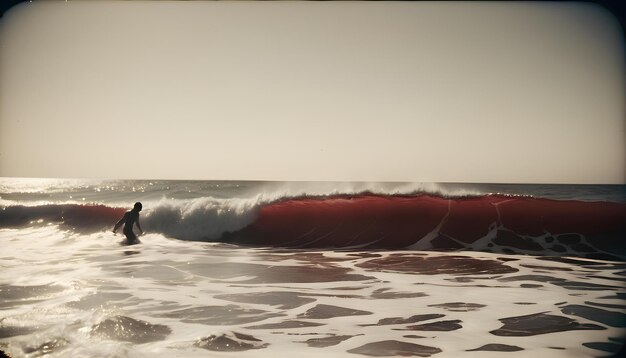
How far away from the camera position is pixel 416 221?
37.3 ft

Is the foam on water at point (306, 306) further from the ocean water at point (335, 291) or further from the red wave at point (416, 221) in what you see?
the red wave at point (416, 221)

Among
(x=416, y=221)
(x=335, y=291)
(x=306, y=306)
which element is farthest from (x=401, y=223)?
(x=306, y=306)

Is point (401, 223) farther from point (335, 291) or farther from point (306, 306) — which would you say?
point (306, 306)

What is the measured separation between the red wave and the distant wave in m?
0.03

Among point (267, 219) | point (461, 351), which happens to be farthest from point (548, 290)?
point (267, 219)

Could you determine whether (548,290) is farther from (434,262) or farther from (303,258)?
(303,258)

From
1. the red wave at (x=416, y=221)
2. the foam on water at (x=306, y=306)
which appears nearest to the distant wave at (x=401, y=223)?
the red wave at (x=416, y=221)

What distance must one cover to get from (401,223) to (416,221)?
563 millimetres

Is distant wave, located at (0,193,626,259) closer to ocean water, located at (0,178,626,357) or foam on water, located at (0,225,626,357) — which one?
ocean water, located at (0,178,626,357)

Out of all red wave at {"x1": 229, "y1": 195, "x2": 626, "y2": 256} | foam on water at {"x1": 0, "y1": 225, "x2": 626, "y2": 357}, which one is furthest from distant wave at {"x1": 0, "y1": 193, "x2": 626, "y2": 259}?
foam on water at {"x1": 0, "y1": 225, "x2": 626, "y2": 357}

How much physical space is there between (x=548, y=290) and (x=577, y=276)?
1.35 metres

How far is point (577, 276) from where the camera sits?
5.47 m

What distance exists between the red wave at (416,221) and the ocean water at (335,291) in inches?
3.2

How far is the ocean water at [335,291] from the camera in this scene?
286 cm
